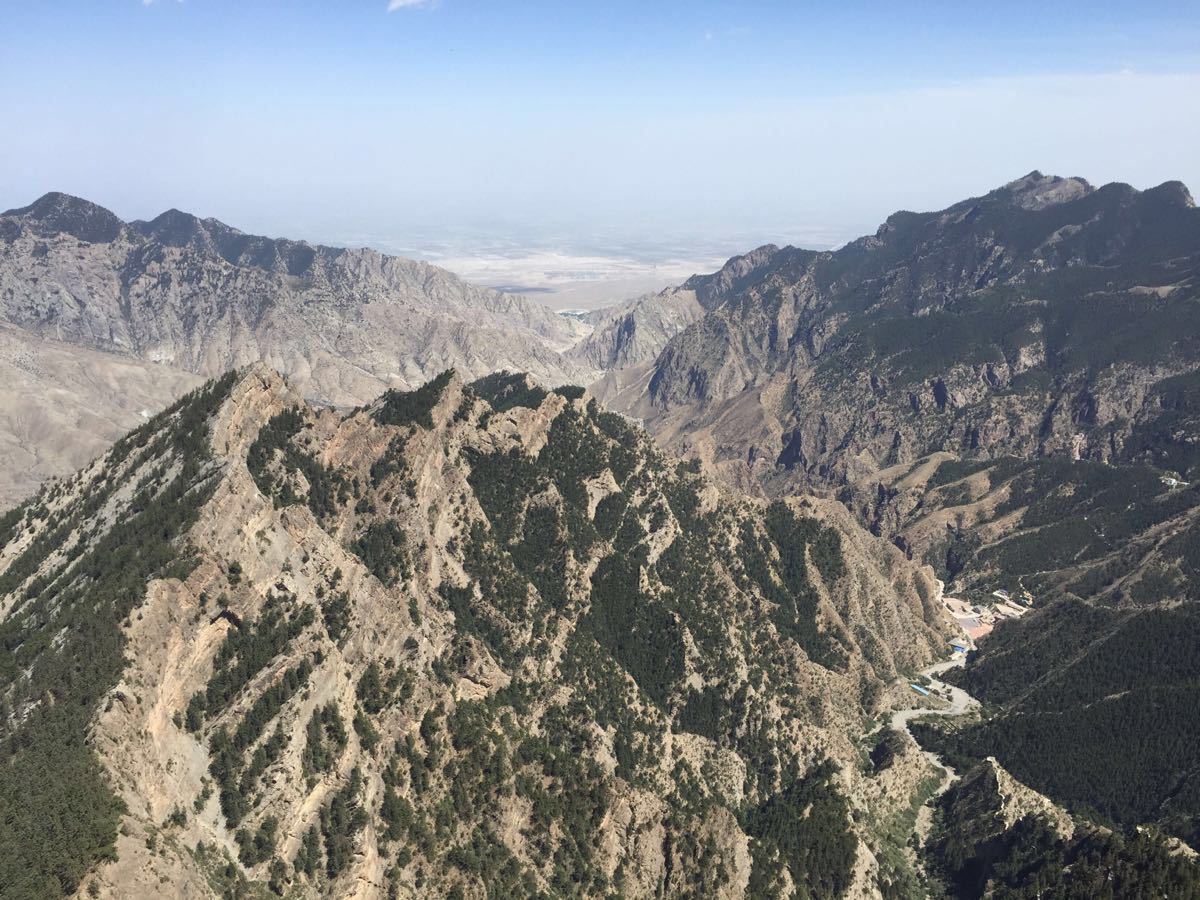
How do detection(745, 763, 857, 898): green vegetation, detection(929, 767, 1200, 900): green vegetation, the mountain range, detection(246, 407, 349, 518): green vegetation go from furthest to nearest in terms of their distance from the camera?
detection(246, 407, 349, 518): green vegetation, detection(745, 763, 857, 898): green vegetation, detection(929, 767, 1200, 900): green vegetation, the mountain range

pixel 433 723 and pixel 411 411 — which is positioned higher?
pixel 411 411

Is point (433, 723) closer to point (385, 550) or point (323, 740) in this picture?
point (323, 740)

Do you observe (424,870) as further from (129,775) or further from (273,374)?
(273,374)

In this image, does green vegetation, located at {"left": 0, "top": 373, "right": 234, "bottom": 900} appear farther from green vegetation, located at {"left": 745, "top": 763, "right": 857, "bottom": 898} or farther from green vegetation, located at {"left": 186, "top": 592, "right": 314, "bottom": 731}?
green vegetation, located at {"left": 745, "top": 763, "right": 857, "bottom": 898}

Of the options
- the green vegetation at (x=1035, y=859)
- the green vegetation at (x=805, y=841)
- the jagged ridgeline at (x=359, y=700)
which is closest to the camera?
the jagged ridgeline at (x=359, y=700)

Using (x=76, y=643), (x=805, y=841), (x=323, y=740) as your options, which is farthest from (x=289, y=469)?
(x=805, y=841)

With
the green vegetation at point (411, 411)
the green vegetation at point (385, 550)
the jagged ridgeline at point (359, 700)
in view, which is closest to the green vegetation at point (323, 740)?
the jagged ridgeline at point (359, 700)

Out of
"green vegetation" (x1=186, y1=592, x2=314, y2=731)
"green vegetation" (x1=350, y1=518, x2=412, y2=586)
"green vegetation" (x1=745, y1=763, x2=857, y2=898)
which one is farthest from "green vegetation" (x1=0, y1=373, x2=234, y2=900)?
"green vegetation" (x1=745, y1=763, x2=857, y2=898)

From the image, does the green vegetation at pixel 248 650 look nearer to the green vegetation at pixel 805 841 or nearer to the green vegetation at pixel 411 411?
the green vegetation at pixel 805 841
